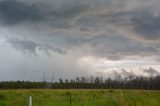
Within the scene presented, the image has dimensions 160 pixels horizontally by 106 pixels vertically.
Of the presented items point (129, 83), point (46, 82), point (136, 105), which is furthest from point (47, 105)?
point (129, 83)

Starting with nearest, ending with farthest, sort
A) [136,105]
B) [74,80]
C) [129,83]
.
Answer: [136,105] < [74,80] < [129,83]

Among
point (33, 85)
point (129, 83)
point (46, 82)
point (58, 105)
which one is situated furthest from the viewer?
point (129, 83)

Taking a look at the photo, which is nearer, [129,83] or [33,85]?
[33,85]

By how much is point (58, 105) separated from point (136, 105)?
219 inches

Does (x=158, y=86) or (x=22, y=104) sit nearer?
(x=22, y=104)

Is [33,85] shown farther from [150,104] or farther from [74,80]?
[150,104]

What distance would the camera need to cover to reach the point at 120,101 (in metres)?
22.5

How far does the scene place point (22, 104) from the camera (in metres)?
22.7

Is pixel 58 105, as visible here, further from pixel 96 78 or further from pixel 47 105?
pixel 96 78

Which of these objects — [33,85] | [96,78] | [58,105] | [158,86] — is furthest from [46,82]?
[58,105]

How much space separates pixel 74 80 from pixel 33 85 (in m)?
27.8

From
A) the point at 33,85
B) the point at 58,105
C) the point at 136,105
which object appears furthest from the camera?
the point at 33,85

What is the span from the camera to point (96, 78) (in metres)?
161

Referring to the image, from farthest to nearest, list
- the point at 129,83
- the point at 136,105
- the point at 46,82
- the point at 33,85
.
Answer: the point at 129,83
the point at 46,82
the point at 33,85
the point at 136,105
